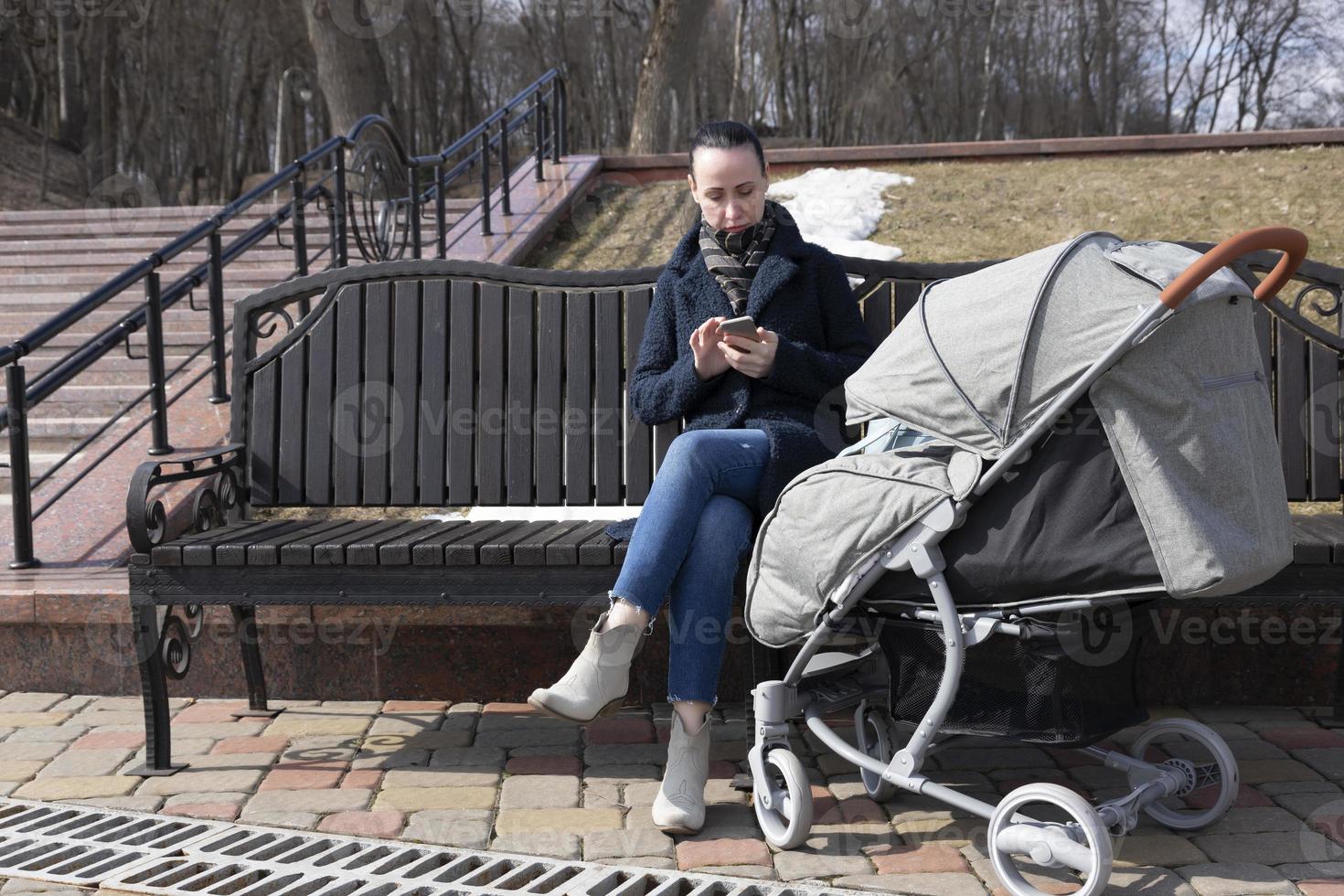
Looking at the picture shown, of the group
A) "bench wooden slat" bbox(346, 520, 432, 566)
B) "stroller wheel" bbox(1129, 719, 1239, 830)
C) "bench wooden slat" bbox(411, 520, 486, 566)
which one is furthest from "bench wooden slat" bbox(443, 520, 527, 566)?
"stroller wheel" bbox(1129, 719, 1239, 830)

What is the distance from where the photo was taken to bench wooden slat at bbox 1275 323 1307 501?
12.6 ft

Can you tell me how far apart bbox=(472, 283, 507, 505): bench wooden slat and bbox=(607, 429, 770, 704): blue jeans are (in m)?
0.97

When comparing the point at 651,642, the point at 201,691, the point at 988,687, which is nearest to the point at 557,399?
the point at 651,642

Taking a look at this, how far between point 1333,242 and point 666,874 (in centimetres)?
750

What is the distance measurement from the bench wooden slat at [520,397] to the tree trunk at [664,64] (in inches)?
429

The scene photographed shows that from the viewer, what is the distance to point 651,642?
4.18 m

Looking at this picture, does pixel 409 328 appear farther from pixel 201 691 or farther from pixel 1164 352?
pixel 1164 352

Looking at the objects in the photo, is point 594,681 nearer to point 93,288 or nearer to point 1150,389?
point 1150,389

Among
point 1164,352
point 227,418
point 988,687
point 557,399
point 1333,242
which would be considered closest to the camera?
point 1164,352

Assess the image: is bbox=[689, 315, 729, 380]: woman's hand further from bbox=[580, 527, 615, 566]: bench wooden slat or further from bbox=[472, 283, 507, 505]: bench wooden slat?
bbox=[472, 283, 507, 505]: bench wooden slat

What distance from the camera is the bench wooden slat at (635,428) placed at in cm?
407

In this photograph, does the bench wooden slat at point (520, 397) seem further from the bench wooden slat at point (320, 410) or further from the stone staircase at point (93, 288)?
the stone staircase at point (93, 288)

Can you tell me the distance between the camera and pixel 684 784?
3094mm

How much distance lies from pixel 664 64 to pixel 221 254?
380 inches
